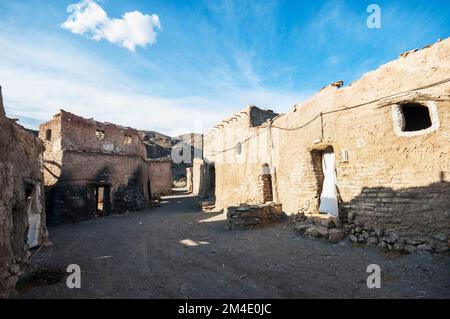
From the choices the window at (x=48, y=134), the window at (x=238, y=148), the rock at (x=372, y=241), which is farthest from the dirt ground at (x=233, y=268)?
the window at (x=48, y=134)

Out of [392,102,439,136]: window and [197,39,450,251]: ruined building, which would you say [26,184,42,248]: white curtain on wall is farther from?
[392,102,439,136]: window

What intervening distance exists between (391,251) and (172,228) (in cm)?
800

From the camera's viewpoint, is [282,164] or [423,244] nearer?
[423,244]

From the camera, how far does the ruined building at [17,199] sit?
4789 mm

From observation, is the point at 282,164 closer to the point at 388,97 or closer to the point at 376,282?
the point at 388,97

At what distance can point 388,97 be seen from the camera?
6.74 m

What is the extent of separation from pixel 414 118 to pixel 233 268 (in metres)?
6.97

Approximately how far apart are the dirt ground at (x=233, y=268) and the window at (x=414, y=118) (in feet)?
10.0

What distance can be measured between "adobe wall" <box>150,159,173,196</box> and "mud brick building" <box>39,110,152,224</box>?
9.99 m

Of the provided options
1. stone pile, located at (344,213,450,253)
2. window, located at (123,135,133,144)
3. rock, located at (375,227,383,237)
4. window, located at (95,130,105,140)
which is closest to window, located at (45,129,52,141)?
window, located at (95,130,105,140)

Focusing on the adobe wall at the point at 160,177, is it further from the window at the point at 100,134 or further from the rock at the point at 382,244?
the rock at the point at 382,244
